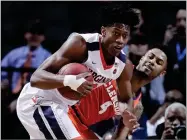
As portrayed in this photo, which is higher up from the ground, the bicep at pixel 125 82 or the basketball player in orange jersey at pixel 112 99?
the bicep at pixel 125 82

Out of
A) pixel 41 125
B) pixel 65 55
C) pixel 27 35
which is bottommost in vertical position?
pixel 41 125

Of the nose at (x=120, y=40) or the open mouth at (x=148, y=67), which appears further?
the open mouth at (x=148, y=67)

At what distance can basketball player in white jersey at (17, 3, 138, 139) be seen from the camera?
12.8 feet

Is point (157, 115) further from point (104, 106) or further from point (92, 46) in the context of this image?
point (92, 46)

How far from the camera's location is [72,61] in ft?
13.0

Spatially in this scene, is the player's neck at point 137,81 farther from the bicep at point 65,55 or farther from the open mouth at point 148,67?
the bicep at point 65,55

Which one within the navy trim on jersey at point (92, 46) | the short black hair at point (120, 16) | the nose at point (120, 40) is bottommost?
the navy trim on jersey at point (92, 46)

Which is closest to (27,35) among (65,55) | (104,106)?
(104,106)

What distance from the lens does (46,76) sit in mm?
3754

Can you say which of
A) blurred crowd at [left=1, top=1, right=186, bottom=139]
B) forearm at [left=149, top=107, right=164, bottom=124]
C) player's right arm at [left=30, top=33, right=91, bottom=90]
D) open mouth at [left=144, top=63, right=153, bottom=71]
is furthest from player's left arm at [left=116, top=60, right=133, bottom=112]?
forearm at [left=149, top=107, right=164, bottom=124]

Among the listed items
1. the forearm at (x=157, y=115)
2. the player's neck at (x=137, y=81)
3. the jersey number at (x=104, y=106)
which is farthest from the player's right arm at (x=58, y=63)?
the forearm at (x=157, y=115)

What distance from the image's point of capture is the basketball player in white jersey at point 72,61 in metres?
3.90

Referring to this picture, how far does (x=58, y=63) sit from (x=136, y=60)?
2.29m

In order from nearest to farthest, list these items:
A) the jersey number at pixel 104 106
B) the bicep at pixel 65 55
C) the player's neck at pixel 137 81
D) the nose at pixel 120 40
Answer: the bicep at pixel 65 55 < the nose at pixel 120 40 < the jersey number at pixel 104 106 < the player's neck at pixel 137 81
